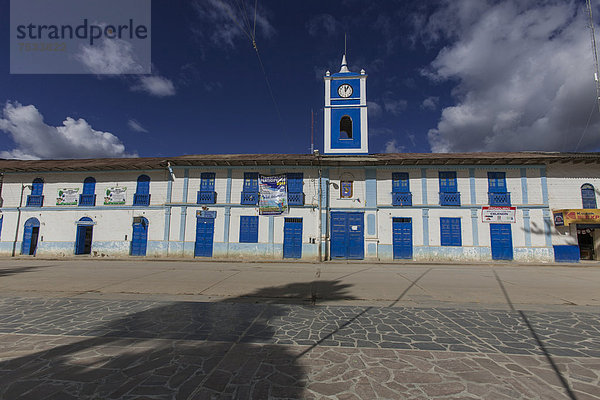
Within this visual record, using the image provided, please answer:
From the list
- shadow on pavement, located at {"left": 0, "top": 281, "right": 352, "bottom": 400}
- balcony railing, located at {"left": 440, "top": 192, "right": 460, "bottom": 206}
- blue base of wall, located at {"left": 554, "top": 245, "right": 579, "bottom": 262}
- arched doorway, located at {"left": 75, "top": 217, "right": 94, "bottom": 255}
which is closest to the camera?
shadow on pavement, located at {"left": 0, "top": 281, "right": 352, "bottom": 400}

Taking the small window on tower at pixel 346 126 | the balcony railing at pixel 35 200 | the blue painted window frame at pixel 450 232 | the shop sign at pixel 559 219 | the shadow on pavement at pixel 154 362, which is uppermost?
the small window on tower at pixel 346 126

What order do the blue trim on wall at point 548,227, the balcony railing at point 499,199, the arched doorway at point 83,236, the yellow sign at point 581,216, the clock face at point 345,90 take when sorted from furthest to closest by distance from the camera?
1. the clock face at point 345,90
2. the arched doorway at point 83,236
3. the balcony railing at point 499,199
4. the blue trim on wall at point 548,227
5. the yellow sign at point 581,216

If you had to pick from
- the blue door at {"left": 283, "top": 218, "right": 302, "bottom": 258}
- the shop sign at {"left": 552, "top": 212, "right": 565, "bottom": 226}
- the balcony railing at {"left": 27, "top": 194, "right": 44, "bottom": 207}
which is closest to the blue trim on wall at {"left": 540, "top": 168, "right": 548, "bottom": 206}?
the shop sign at {"left": 552, "top": 212, "right": 565, "bottom": 226}

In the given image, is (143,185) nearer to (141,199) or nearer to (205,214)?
(141,199)

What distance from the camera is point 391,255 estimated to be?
52.6ft

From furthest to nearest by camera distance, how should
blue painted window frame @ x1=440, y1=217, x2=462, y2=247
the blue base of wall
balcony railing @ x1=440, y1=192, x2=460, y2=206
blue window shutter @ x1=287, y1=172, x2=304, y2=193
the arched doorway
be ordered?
the arched doorway → blue window shutter @ x1=287, y1=172, x2=304, y2=193 → balcony railing @ x1=440, y1=192, x2=460, y2=206 → blue painted window frame @ x1=440, y1=217, x2=462, y2=247 → the blue base of wall

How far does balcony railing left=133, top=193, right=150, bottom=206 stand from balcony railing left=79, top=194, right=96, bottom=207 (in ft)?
9.88

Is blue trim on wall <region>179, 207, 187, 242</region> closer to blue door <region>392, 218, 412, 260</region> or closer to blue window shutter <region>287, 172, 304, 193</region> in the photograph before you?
blue window shutter <region>287, 172, 304, 193</region>

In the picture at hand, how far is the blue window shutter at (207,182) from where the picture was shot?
17.7 metres

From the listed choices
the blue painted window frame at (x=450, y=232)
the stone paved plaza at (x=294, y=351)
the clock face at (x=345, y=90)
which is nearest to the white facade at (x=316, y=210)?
the blue painted window frame at (x=450, y=232)

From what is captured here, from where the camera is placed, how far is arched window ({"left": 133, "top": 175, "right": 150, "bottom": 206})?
17734mm

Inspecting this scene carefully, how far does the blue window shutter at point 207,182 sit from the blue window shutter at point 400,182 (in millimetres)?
12078

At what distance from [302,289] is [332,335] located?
3529mm

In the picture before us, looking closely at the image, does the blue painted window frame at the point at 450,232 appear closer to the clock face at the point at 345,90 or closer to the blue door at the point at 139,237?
the clock face at the point at 345,90
